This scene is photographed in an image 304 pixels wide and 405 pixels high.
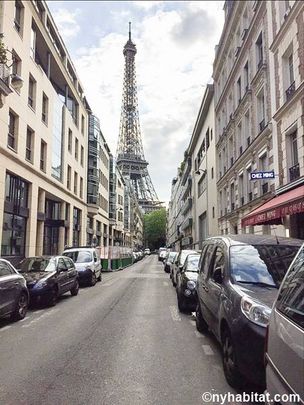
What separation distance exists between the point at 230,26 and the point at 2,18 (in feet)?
47.6

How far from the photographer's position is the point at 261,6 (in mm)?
19828

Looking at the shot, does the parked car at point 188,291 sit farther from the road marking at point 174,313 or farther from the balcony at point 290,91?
the balcony at point 290,91

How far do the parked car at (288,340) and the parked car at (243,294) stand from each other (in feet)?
4.75

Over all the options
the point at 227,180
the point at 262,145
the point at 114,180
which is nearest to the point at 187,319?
the point at 262,145

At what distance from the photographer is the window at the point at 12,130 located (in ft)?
72.9

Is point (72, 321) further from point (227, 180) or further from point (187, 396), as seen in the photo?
point (227, 180)

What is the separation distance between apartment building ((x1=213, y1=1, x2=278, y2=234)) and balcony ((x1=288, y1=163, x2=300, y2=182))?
0.72 m

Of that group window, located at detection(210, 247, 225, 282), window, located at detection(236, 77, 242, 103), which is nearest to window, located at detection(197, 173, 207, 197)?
window, located at detection(236, 77, 242, 103)

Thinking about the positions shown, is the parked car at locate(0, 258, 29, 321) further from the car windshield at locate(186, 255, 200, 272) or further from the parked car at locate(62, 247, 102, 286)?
the parked car at locate(62, 247, 102, 286)

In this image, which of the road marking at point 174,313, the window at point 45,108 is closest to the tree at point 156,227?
the window at point 45,108

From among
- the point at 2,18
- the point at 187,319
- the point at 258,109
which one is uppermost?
the point at 2,18

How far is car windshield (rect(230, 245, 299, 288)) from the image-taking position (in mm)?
5503

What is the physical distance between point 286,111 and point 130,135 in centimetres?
13050

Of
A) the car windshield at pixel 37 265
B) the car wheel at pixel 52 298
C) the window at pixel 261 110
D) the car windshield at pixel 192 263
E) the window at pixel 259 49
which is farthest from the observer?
the window at pixel 259 49
